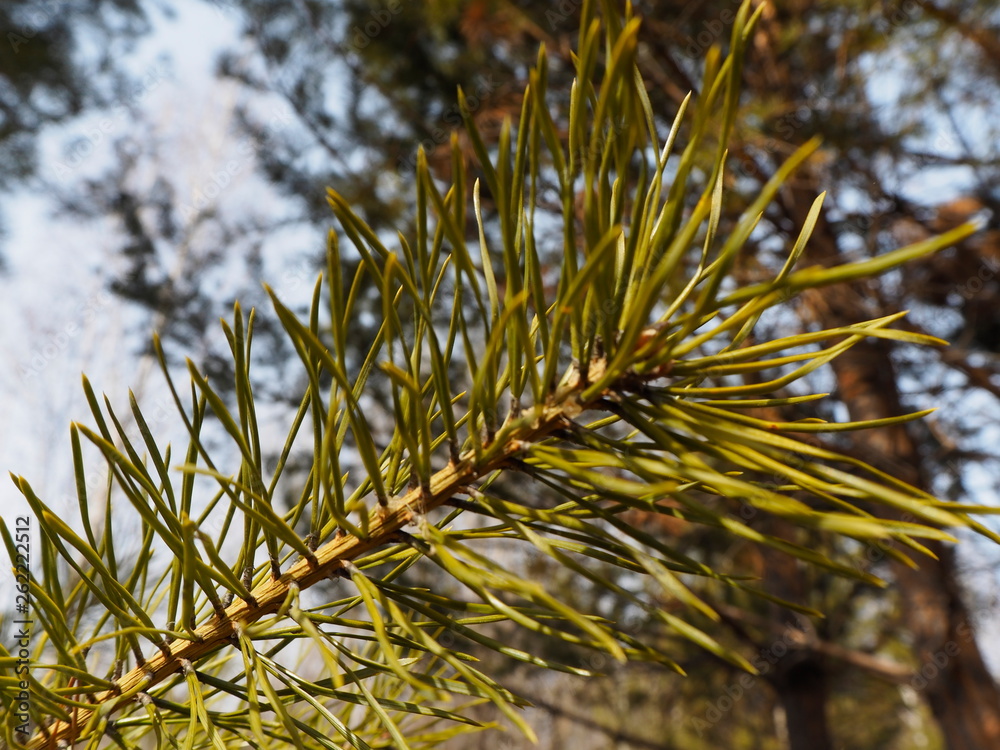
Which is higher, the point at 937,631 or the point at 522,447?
the point at 937,631

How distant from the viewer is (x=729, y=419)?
207mm

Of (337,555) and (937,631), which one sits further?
(937,631)

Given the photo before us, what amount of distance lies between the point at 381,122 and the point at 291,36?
590 millimetres

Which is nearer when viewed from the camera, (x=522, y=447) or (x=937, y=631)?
(x=522, y=447)

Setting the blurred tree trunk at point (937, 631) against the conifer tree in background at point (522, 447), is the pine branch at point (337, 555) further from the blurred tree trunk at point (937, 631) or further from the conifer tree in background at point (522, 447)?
the blurred tree trunk at point (937, 631)

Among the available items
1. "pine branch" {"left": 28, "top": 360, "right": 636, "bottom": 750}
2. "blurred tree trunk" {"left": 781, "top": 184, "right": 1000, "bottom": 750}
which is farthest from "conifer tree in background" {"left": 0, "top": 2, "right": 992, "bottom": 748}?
"blurred tree trunk" {"left": 781, "top": 184, "right": 1000, "bottom": 750}

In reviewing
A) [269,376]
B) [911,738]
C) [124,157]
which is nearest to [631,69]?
[269,376]

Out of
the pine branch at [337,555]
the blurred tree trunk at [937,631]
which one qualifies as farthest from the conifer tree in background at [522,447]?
the blurred tree trunk at [937,631]

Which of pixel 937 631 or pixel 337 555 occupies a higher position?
pixel 937 631

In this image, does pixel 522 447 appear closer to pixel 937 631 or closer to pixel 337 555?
pixel 337 555

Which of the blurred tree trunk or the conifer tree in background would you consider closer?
the conifer tree in background

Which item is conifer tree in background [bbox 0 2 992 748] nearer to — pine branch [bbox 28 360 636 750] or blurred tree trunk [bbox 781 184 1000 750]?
pine branch [bbox 28 360 636 750]

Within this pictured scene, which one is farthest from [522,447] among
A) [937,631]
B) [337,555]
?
[937,631]

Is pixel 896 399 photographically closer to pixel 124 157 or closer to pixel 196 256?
pixel 196 256
